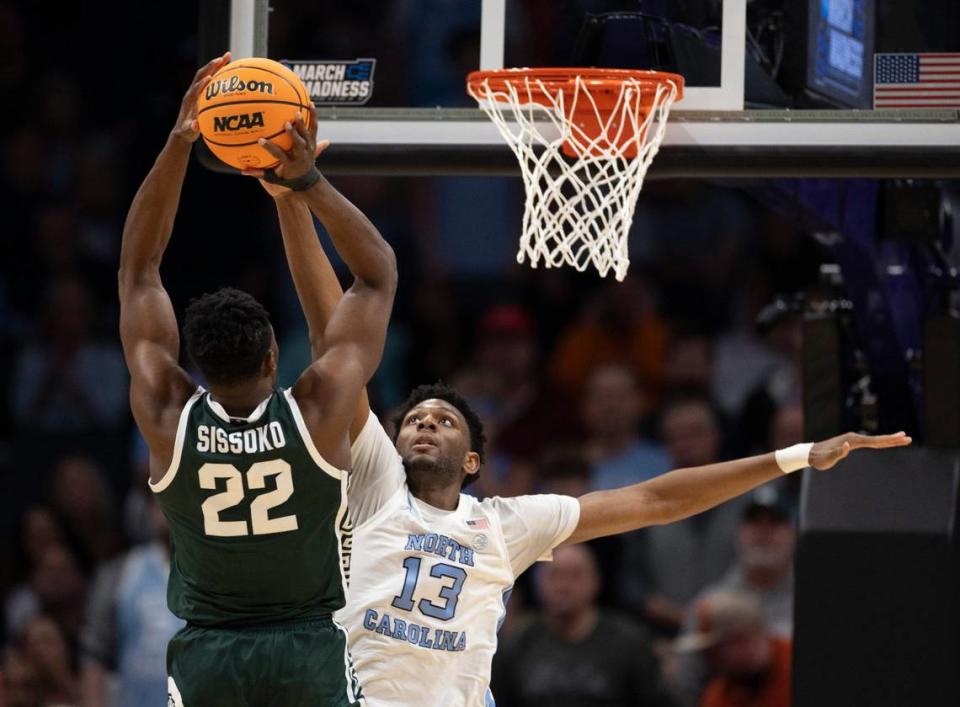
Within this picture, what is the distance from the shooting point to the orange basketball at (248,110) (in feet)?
14.8

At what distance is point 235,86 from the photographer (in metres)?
4.55

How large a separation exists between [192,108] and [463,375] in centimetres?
548

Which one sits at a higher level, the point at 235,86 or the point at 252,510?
the point at 235,86

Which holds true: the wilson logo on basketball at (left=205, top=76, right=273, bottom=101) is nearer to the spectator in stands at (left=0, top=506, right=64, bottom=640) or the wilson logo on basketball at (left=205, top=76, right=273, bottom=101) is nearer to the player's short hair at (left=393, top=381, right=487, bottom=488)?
the player's short hair at (left=393, top=381, right=487, bottom=488)

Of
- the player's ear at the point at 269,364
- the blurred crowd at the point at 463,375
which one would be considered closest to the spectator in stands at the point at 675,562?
the blurred crowd at the point at 463,375

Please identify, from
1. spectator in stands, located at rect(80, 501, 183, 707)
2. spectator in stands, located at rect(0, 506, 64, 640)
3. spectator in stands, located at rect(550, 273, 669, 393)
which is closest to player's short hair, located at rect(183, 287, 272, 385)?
spectator in stands, located at rect(80, 501, 183, 707)

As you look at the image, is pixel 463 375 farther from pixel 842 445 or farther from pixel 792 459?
pixel 842 445

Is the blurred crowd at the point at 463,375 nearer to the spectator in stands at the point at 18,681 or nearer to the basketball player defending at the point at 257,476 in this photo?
the spectator in stands at the point at 18,681

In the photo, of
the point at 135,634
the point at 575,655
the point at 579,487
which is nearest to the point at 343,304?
the point at 575,655

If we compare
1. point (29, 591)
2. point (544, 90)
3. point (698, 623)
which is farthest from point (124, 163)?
point (544, 90)

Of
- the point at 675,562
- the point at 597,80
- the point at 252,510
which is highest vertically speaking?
the point at 597,80

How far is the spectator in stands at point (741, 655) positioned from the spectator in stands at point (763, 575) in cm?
6

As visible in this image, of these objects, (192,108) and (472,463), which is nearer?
(192,108)

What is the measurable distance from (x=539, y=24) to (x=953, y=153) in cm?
164
